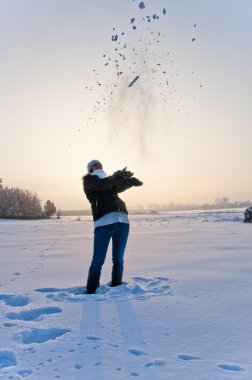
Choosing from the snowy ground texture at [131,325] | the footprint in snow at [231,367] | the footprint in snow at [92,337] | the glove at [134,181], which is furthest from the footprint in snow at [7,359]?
the glove at [134,181]

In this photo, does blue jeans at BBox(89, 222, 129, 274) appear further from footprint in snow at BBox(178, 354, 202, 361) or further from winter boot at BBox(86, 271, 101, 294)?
footprint in snow at BBox(178, 354, 202, 361)

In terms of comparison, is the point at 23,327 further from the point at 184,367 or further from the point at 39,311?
the point at 184,367

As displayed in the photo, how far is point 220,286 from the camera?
4238mm

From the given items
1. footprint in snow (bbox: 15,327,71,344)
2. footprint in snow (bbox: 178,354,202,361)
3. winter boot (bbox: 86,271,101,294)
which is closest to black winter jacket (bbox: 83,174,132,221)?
winter boot (bbox: 86,271,101,294)

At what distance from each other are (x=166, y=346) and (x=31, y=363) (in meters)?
0.90

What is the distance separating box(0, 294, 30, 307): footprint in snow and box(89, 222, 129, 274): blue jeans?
84cm

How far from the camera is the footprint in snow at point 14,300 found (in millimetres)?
3805

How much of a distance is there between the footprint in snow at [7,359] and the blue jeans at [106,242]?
1.95m

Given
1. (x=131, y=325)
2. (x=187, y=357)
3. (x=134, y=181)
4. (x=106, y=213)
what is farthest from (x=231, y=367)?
(x=134, y=181)

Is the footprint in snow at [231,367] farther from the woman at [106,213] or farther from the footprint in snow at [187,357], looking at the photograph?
the woman at [106,213]

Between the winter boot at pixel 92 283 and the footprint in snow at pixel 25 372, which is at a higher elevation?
the winter boot at pixel 92 283

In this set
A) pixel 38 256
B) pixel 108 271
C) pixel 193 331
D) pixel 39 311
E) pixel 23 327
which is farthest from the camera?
pixel 38 256

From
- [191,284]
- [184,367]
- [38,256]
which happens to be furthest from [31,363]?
[38,256]

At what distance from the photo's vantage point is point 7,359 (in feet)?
7.79
